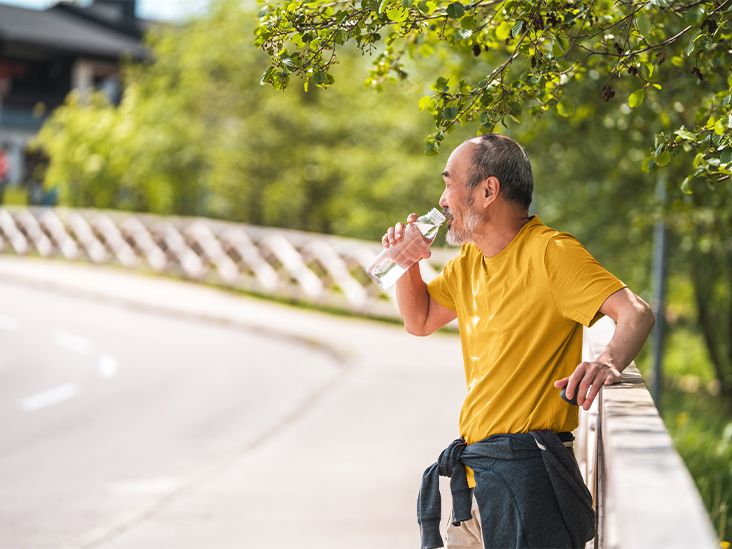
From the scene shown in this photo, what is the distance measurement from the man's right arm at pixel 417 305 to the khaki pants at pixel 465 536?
70cm

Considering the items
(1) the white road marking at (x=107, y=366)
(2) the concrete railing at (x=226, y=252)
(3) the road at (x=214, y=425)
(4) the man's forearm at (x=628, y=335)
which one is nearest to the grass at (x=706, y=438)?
(3) the road at (x=214, y=425)

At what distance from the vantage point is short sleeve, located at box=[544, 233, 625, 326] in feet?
10.8

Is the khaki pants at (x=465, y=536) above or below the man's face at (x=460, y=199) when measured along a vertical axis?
below

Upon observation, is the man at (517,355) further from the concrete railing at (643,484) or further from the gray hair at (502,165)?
the concrete railing at (643,484)

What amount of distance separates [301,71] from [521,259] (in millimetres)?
1260

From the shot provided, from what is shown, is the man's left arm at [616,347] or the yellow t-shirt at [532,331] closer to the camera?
the man's left arm at [616,347]

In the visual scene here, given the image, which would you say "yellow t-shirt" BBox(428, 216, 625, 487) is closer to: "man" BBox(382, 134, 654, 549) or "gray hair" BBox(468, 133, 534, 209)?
"man" BBox(382, 134, 654, 549)

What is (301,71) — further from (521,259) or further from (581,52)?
(581,52)

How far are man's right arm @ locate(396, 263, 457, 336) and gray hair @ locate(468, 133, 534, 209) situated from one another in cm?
43

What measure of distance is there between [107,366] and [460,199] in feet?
37.4

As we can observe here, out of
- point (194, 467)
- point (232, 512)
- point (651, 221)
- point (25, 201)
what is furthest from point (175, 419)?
point (25, 201)

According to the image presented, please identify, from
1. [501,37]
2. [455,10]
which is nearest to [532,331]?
[455,10]

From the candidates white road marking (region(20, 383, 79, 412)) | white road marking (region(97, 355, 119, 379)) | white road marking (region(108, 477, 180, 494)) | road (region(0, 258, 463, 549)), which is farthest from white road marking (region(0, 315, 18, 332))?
white road marking (region(108, 477, 180, 494))

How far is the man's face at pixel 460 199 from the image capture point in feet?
11.7
